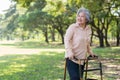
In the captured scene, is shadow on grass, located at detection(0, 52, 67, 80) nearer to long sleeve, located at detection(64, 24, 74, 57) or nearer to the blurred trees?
the blurred trees

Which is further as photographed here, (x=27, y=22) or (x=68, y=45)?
(x=27, y=22)

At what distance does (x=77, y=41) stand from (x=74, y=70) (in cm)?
50

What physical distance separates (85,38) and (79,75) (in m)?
0.65

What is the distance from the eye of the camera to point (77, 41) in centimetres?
528

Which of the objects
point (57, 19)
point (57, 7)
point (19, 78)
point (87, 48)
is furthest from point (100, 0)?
point (57, 19)

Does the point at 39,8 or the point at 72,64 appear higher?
the point at 39,8

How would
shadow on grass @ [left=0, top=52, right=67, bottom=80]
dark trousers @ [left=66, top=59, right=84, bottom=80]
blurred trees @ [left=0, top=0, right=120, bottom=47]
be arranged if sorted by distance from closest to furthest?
dark trousers @ [left=66, top=59, right=84, bottom=80] → shadow on grass @ [left=0, top=52, right=67, bottom=80] → blurred trees @ [left=0, top=0, right=120, bottom=47]

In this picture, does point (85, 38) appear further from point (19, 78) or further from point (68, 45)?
point (19, 78)

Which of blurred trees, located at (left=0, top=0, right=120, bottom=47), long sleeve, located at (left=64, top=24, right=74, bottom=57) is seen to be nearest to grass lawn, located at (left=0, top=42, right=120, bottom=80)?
blurred trees, located at (left=0, top=0, right=120, bottom=47)

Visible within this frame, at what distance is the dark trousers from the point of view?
16.9 ft

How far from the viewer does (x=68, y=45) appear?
5191 millimetres

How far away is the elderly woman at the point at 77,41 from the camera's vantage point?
519 centimetres

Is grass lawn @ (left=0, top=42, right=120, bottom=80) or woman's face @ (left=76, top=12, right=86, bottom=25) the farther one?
grass lawn @ (left=0, top=42, right=120, bottom=80)

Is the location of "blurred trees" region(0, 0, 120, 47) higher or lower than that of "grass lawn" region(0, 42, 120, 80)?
higher
